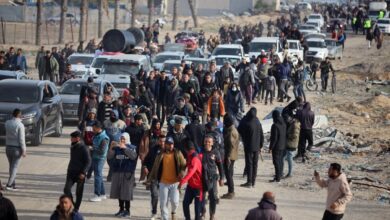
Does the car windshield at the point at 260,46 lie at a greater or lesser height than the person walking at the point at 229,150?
lesser

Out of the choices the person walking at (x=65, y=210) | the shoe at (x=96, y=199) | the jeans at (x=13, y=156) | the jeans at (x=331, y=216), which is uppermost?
the person walking at (x=65, y=210)

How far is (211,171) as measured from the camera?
1620 centimetres

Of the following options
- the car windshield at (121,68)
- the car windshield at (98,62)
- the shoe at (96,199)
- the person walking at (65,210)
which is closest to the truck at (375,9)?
the car windshield at (98,62)

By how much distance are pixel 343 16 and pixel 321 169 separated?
7121 centimetres

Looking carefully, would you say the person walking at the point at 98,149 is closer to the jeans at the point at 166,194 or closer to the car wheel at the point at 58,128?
the jeans at the point at 166,194

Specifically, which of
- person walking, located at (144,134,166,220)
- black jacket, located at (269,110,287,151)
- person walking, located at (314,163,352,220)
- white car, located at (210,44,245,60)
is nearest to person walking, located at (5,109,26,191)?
person walking, located at (144,134,166,220)

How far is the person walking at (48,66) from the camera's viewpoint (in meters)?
38.8

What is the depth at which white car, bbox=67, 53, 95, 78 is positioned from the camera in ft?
126

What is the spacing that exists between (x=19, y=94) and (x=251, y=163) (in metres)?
7.63

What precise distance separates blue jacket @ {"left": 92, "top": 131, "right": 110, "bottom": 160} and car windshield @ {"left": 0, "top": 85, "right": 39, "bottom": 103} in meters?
7.63

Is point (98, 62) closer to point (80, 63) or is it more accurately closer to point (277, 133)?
point (80, 63)

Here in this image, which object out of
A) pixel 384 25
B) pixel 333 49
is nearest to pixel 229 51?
pixel 333 49

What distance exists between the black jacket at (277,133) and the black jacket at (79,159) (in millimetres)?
5460

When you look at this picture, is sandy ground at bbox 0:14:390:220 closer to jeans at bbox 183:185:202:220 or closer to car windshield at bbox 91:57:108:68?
jeans at bbox 183:185:202:220
